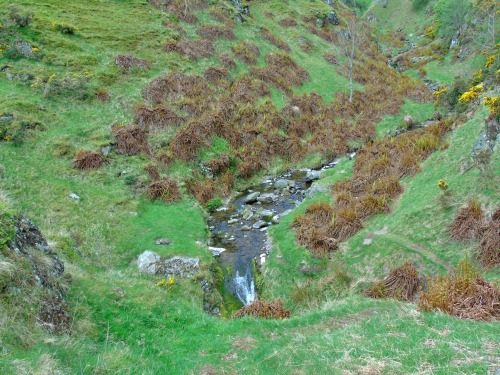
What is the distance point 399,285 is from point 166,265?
9.47 metres

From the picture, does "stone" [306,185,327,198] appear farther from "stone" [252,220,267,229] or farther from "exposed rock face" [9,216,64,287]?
"exposed rock face" [9,216,64,287]

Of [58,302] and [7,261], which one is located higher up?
[7,261]

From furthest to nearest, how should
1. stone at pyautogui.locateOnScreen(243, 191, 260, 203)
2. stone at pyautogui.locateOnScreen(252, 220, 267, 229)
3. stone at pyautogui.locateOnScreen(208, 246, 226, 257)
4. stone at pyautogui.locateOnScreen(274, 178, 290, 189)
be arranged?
stone at pyautogui.locateOnScreen(274, 178, 290, 189), stone at pyautogui.locateOnScreen(243, 191, 260, 203), stone at pyautogui.locateOnScreen(252, 220, 267, 229), stone at pyautogui.locateOnScreen(208, 246, 226, 257)

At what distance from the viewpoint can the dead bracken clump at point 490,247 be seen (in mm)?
11656

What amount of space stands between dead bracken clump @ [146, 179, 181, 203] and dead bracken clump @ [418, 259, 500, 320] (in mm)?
14717

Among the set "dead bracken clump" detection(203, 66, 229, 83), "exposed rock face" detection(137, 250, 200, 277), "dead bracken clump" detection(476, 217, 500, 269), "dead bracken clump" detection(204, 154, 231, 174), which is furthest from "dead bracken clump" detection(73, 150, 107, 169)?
"dead bracken clump" detection(476, 217, 500, 269)

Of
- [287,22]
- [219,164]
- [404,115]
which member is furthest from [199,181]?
Result: [287,22]

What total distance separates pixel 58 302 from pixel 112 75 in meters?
23.1

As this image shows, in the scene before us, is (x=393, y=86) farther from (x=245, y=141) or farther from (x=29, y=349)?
(x=29, y=349)

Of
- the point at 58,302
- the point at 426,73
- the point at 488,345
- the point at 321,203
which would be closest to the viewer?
the point at 488,345

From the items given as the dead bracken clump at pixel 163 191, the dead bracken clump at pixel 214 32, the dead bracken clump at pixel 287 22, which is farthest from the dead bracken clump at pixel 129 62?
the dead bracken clump at pixel 287 22

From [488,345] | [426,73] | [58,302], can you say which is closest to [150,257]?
[58,302]

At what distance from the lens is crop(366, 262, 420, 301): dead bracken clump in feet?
41.1

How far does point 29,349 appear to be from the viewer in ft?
22.4
